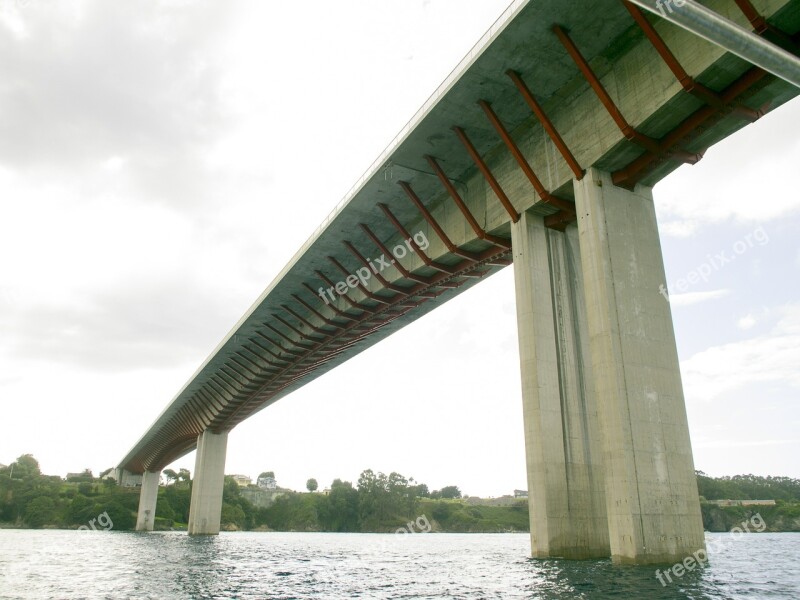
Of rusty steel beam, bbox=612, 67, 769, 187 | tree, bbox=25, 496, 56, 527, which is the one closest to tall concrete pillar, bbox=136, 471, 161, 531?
tree, bbox=25, 496, 56, 527

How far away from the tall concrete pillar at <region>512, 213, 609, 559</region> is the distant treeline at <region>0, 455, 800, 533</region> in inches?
4029

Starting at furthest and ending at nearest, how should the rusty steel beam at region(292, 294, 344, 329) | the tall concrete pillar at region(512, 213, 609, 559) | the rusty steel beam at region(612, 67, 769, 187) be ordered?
the rusty steel beam at region(292, 294, 344, 329) → the tall concrete pillar at region(512, 213, 609, 559) → the rusty steel beam at region(612, 67, 769, 187)

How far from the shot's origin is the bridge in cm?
1695

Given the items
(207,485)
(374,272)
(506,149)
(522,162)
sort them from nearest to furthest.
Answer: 1. (522,162)
2. (506,149)
3. (374,272)
4. (207,485)

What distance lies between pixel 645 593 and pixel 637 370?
7.61 m

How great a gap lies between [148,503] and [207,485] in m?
51.1

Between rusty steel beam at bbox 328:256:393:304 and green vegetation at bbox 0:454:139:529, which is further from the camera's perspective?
green vegetation at bbox 0:454:139:529

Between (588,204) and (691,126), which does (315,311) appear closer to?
(588,204)

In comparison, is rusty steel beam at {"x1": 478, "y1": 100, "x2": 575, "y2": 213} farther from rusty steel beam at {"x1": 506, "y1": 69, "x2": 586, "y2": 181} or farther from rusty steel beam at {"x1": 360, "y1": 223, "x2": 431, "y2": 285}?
rusty steel beam at {"x1": 360, "y1": 223, "x2": 431, "y2": 285}

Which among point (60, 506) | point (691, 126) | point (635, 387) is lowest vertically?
point (60, 506)

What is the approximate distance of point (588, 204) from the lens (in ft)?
65.4

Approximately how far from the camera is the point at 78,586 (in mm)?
17328

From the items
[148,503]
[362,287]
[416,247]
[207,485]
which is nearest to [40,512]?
[148,503]

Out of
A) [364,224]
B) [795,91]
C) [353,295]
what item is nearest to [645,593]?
[795,91]
